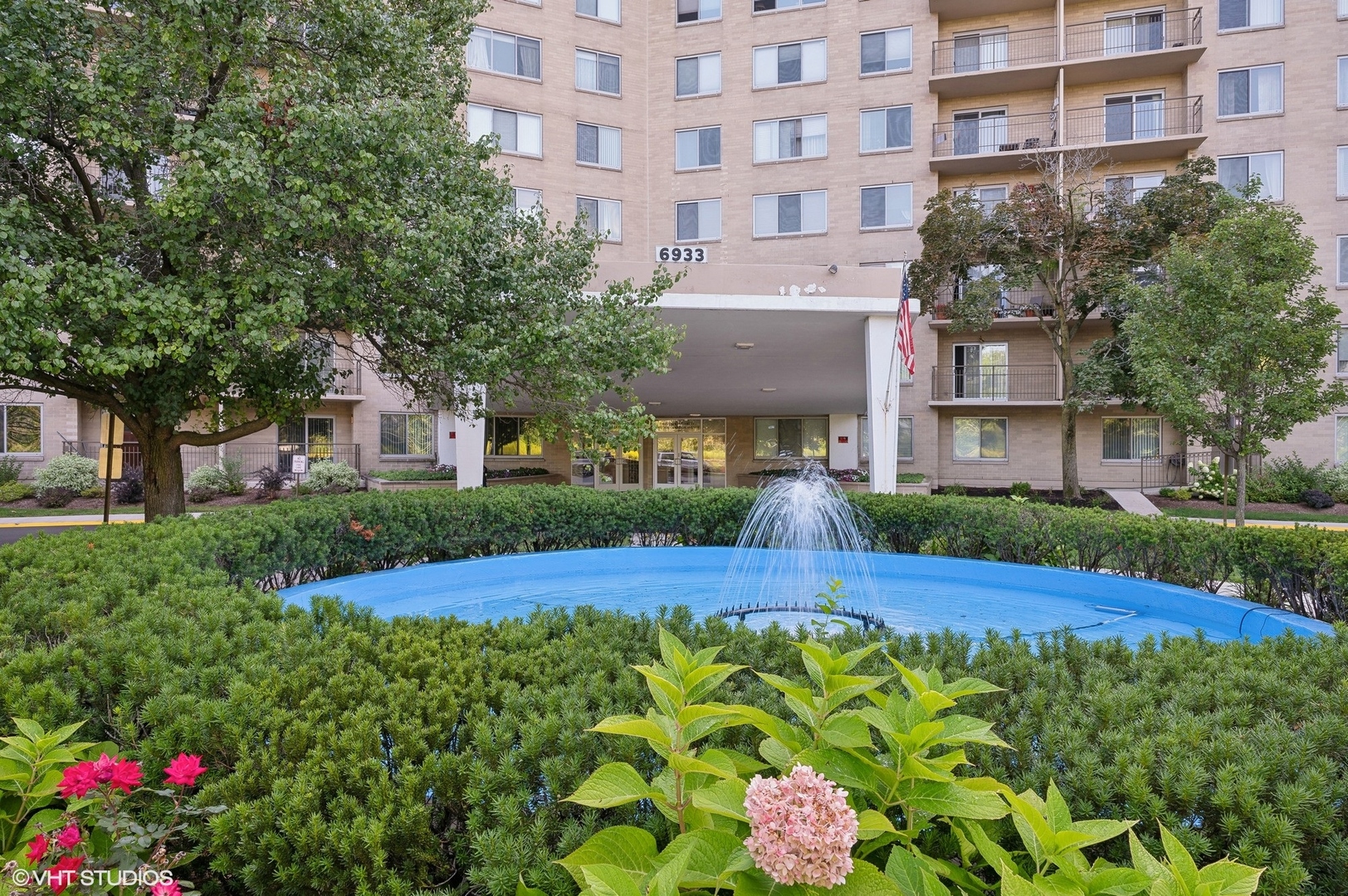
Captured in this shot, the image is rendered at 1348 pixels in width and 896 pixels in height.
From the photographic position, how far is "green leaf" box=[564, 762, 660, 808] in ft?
4.25

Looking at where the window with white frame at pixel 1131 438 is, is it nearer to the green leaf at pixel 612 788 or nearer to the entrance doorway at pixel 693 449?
the entrance doorway at pixel 693 449

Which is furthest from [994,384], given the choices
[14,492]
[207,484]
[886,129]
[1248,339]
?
[14,492]

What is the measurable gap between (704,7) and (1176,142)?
1641cm

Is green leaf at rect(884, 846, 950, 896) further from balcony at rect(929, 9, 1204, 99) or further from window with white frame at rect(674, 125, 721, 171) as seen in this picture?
balcony at rect(929, 9, 1204, 99)

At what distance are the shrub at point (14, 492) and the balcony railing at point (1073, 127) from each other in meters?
30.0

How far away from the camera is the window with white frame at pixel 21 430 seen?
2280 cm

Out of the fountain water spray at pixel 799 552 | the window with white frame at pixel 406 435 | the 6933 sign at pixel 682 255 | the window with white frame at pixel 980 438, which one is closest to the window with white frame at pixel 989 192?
the window with white frame at pixel 980 438

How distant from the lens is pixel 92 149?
292 inches

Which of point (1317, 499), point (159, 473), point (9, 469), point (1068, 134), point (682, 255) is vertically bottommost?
point (1317, 499)

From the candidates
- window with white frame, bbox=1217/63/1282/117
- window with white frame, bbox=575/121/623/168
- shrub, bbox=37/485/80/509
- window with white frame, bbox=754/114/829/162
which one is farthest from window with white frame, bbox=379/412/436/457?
window with white frame, bbox=1217/63/1282/117

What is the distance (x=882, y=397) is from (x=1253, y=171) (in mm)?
19899

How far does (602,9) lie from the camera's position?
25266 millimetres

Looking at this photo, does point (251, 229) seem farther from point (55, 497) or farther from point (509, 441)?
point (509, 441)

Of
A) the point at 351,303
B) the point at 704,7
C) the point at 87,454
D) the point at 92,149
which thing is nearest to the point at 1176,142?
the point at 704,7
